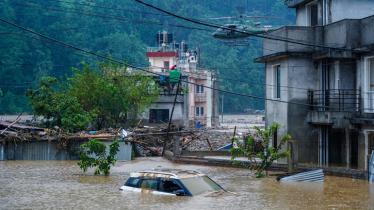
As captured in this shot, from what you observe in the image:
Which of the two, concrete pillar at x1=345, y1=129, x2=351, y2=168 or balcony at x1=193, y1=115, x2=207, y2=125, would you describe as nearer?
concrete pillar at x1=345, y1=129, x2=351, y2=168

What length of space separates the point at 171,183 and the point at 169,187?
4.9 inches

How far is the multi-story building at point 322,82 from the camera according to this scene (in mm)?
23172

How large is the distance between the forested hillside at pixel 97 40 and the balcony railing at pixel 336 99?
108 feet

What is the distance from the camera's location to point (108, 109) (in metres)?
40.8

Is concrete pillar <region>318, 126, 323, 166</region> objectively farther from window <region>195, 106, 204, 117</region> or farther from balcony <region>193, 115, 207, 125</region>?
window <region>195, 106, 204, 117</region>

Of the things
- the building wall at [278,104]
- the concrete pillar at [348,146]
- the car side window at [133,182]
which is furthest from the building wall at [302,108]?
the car side window at [133,182]

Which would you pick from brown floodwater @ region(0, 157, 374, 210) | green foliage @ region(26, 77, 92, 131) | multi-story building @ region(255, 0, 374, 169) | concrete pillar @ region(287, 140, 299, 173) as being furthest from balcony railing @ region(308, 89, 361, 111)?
green foliage @ region(26, 77, 92, 131)

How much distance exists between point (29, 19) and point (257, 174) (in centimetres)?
8050

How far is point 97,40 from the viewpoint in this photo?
335ft

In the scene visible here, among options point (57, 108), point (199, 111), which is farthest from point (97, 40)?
point (57, 108)

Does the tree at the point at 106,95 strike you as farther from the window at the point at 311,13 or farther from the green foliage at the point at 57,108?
the window at the point at 311,13

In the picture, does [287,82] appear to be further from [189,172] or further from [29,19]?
[29,19]

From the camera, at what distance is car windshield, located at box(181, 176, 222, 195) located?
14023 mm

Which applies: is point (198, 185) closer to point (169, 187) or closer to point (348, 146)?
point (169, 187)
